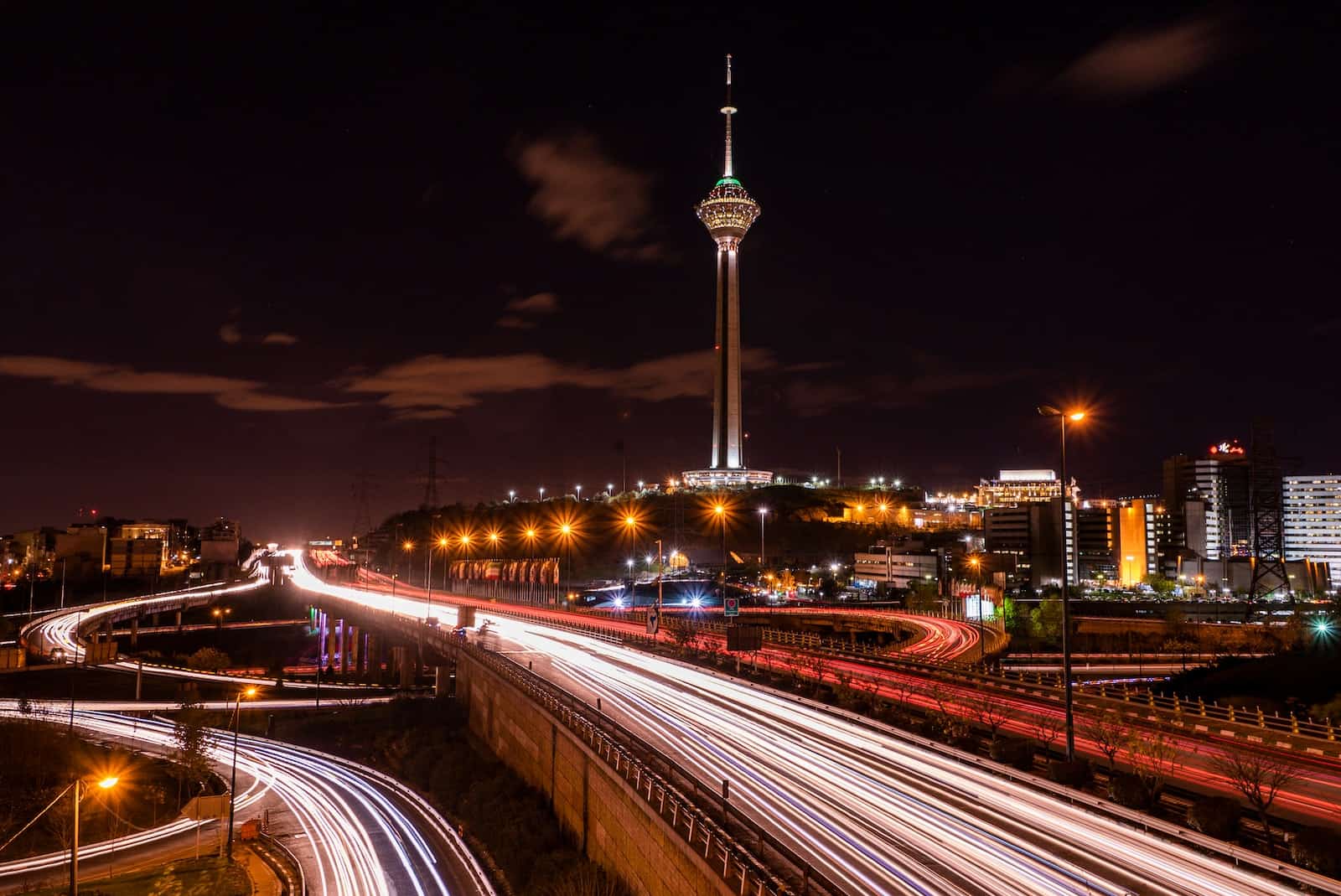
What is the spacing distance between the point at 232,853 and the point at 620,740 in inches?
575

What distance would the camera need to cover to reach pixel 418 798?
35406 millimetres

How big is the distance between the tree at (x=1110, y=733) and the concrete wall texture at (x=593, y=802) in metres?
11.0

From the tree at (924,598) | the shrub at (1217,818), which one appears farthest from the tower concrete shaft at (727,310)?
the shrub at (1217,818)

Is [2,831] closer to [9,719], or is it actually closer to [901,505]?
[9,719]

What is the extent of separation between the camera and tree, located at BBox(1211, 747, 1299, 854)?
56.4 feet

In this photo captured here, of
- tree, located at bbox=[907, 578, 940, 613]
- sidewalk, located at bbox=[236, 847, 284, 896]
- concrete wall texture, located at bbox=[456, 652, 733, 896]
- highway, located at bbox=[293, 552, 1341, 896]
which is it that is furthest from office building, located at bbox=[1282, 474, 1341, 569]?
sidewalk, located at bbox=[236, 847, 284, 896]

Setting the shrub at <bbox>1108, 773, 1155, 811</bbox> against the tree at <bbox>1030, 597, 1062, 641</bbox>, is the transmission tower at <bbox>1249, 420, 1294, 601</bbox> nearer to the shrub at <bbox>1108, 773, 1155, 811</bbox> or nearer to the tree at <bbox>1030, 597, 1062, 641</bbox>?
the tree at <bbox>1030, 597, 1062, 641</bbox>

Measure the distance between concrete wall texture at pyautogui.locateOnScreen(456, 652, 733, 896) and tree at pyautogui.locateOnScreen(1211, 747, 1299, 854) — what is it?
11.0m

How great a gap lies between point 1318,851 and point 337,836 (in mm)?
27829

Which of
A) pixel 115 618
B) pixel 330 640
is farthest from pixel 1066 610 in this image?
pixel 330 640

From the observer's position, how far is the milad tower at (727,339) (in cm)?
17725

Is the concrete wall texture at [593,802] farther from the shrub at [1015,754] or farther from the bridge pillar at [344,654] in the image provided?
the bridge pillar at [344,654]

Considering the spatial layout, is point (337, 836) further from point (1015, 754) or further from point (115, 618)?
point (115, 618)

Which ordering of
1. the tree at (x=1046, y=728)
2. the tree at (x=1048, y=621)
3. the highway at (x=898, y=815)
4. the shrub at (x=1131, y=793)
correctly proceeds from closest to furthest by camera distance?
the highway at (x=898, y=815) < the shrub at (x=1131, y=793) < the tree at (x=1046, y=728) < the tree at (x=1048, y=621)
